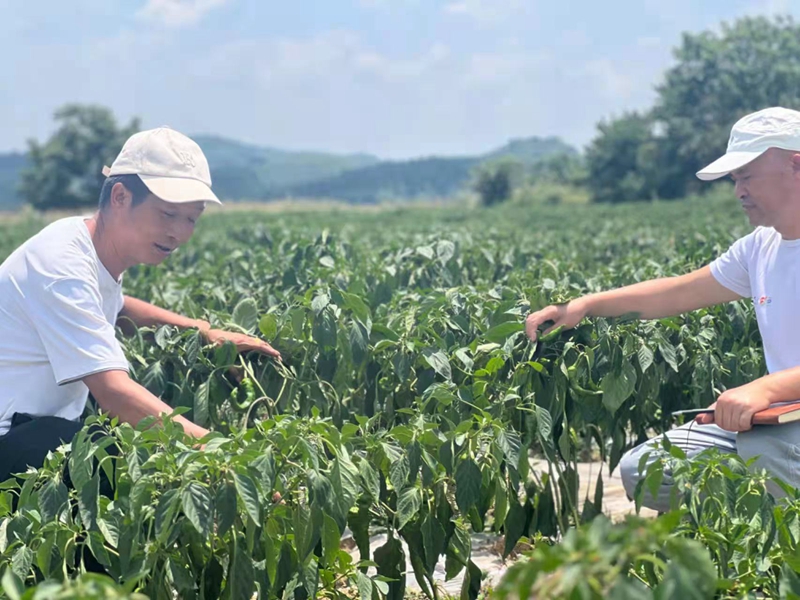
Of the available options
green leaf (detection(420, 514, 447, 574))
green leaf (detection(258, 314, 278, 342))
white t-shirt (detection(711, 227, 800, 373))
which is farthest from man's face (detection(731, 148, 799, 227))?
green leaf (detection(258, 314, 278, 342))

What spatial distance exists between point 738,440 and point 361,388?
4.52 feet

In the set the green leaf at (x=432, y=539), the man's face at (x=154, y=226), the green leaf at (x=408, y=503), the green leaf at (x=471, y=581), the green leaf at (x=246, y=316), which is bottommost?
the green leaf at (x=471, y=581)

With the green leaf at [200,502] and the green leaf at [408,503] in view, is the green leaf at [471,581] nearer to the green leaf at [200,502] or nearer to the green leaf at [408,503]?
the green leaf at [408,503]

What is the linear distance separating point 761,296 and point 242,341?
5.79ft

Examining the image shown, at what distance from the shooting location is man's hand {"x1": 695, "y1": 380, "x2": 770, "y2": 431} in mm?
2758

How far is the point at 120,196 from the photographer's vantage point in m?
3.21

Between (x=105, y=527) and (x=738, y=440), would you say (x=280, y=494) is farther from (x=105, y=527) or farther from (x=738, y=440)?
(x=738, y=440)

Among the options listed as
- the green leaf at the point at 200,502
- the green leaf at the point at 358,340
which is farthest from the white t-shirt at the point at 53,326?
the green leaf at the point at 200,502

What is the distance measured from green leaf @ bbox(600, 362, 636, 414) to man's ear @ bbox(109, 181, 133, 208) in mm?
1640

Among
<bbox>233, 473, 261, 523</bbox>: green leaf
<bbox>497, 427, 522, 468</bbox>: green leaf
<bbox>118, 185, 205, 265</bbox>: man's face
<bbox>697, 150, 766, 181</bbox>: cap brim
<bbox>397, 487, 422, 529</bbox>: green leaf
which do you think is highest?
<bbox>697, 150, 766, 181</bbox>: cap brim

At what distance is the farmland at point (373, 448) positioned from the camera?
2166 mm

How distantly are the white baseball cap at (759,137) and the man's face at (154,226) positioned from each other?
166cm

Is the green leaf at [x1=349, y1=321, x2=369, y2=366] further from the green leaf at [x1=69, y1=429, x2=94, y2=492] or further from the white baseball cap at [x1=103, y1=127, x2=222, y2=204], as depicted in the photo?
the green leaf at [x1=69, y1=429, x2=94, y2=492]

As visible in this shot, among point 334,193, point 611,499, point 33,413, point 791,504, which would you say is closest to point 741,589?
point 791,504
